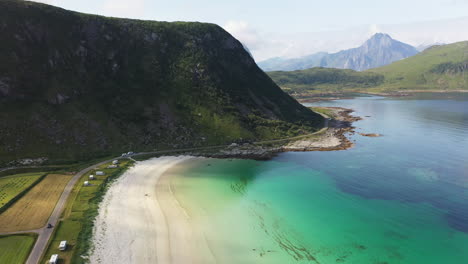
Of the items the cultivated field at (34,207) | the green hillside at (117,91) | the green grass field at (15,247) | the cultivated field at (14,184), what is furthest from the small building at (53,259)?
the green hillside at (117,91)

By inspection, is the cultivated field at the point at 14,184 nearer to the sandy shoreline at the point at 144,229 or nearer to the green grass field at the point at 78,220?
the green grass field at the point at 78,220

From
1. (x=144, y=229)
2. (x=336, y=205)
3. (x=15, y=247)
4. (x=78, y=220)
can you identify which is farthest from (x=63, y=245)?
(x=336, y=205)

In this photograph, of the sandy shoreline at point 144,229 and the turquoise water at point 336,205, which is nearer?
the sandy shoreline at point 144,229

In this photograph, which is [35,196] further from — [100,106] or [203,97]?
[203,97]

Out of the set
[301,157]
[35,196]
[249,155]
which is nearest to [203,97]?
[249,155]

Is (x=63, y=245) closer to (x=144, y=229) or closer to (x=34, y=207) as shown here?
(x=144, y=229)

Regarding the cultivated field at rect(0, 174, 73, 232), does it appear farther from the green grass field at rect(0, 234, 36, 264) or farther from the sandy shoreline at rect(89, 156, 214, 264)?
the sandy shoreline at rect(89, 156, 214, 264)
